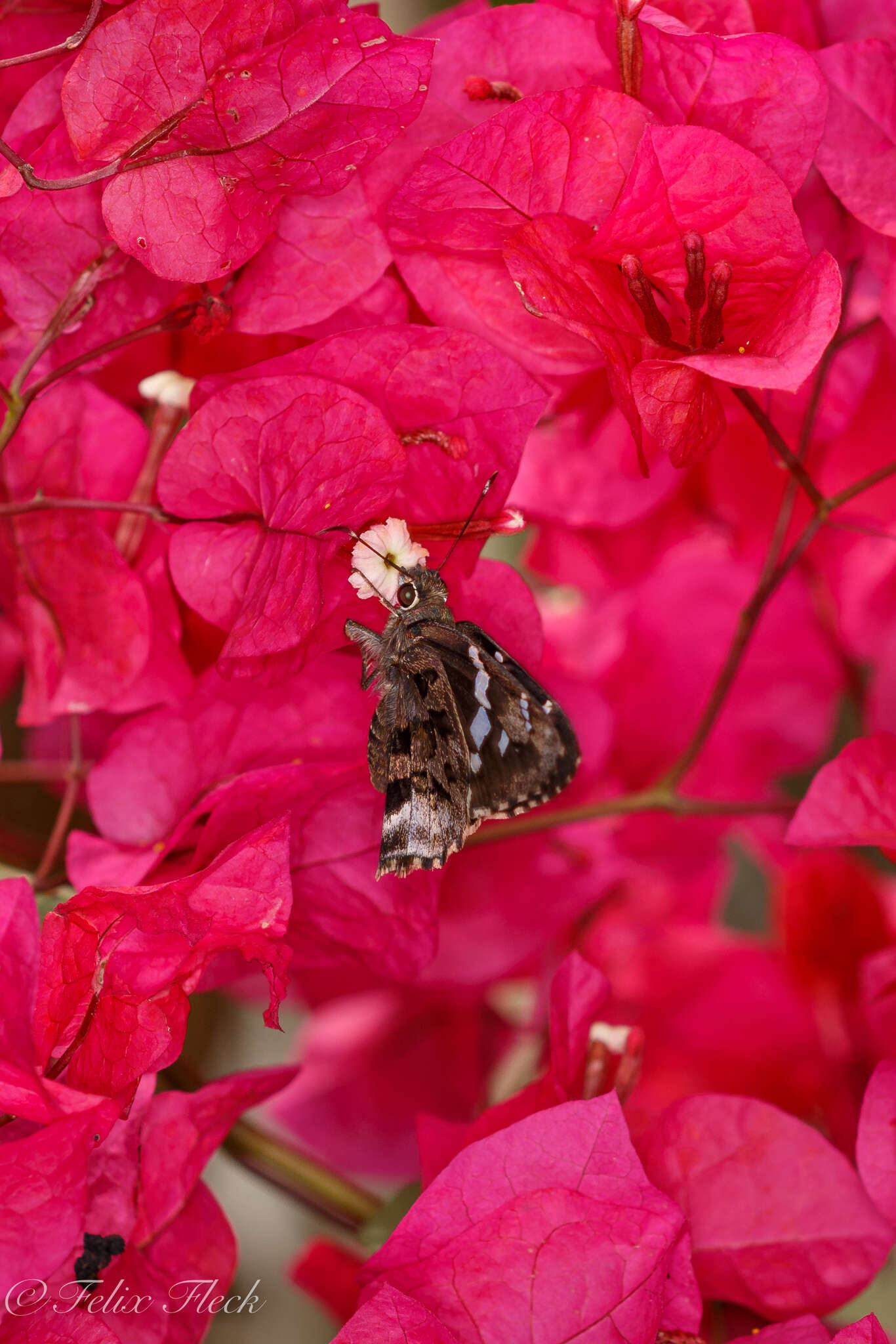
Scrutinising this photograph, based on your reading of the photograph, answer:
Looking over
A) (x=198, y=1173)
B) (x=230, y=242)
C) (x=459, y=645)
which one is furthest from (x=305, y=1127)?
(x=230, y=242)

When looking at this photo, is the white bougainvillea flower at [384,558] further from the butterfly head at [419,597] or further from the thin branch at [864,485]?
the thin branch at [864,485]

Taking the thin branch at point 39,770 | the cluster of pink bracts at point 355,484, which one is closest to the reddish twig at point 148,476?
the cluster of pink bracts at point 355,484

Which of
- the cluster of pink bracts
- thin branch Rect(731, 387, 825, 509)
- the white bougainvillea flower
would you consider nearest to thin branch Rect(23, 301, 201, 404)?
the cluster of pink bracts

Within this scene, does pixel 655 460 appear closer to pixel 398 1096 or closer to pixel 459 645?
pixel 459 645

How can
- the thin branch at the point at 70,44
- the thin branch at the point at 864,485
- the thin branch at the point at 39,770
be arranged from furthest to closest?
the thin branch at the point at 39,770 < the thin branch at the point at 864,485 < the thin branch at the point at 70,44

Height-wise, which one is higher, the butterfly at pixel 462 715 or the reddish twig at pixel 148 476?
the reddish twig at pixel 148 476

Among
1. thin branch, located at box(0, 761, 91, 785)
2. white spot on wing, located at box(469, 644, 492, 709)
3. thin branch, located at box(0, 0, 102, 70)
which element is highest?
thin branch, located at box(0, 0, 102, 70)

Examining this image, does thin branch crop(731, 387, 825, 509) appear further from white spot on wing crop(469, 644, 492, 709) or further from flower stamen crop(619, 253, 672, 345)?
white spot on wing crop(469, 644, 492, 709)

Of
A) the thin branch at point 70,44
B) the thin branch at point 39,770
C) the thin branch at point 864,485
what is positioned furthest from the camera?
the thin branch at point 39,770

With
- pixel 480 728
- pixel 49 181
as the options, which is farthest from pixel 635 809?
pixel 49 181
